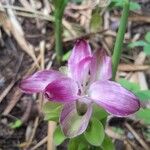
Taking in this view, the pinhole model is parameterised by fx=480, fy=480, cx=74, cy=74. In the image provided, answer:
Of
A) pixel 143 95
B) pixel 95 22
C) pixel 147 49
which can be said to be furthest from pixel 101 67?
pixel 95 22

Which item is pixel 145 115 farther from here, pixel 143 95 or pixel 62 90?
pixel 62 90

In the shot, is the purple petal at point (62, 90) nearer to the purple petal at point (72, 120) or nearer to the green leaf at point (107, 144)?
the purple petal at point (72, 120)

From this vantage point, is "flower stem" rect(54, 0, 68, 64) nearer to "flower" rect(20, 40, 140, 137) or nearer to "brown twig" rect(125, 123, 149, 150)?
"brown twig" rect(125, 123, 149, 150)

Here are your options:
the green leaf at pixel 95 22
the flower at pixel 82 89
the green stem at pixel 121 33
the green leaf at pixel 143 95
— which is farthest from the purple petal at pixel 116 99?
the green leaf at pixel 95 22

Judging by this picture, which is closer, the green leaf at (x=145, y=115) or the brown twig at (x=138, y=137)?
the green leaf at (x=145, y=115)

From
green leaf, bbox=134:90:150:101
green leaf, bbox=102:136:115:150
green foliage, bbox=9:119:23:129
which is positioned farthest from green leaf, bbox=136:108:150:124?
green foliage, bbox=9:119:23:129

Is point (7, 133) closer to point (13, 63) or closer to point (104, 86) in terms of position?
point (13, 63)
